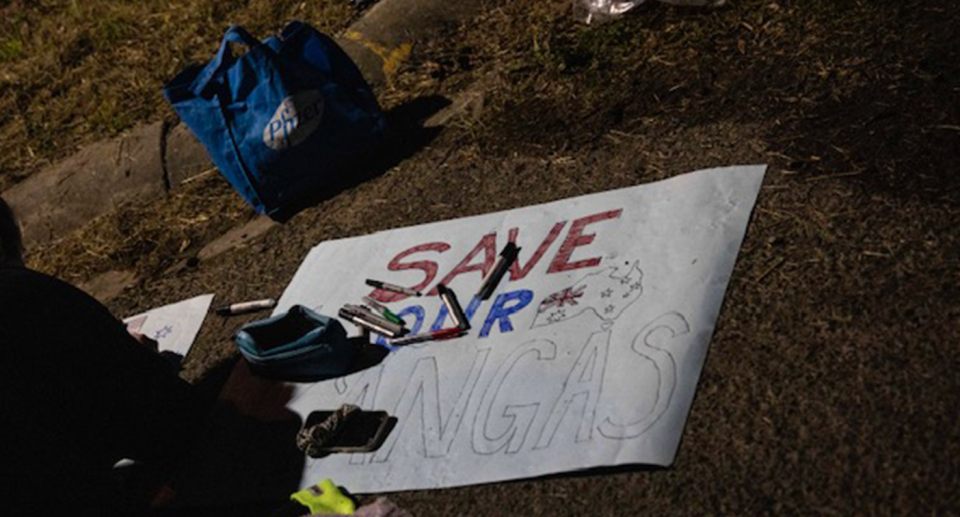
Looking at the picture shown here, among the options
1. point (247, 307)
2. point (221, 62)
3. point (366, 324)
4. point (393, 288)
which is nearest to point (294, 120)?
point (221, 62)

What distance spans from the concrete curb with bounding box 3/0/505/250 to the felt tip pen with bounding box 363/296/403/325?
123cm

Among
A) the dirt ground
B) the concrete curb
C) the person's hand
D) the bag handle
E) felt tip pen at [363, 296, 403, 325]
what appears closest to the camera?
the dirt ground

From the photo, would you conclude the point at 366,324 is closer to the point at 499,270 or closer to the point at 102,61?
the point at 499,270

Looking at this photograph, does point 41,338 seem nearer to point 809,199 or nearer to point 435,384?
point 435,384

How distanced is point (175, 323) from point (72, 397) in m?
0.79

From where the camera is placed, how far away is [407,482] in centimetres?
215

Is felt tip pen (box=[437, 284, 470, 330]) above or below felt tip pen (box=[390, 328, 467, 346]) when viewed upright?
above

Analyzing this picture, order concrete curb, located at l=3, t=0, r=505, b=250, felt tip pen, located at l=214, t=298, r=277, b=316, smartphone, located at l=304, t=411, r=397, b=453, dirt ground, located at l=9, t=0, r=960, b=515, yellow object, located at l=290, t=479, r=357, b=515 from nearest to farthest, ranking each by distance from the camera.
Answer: dirt ground, located at l=9, t=0, r=960, b=515
yellow object, located at l=290, t=479, r=357, b=515
smartphone, located at l=304, t=411, r=397, b=453
felt tip pen, located at l=214, t=298, r=277, b=316
concrete curb, located at l=3, t=0, r=505, b=250

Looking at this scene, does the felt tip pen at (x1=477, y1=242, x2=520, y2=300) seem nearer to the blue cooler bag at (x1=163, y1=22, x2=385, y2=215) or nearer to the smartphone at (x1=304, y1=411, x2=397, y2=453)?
the smartphone at (x1=304, y1=411, x2=397, y2=453)

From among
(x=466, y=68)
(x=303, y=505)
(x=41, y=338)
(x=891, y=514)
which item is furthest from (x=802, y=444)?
(x=466, y=68)

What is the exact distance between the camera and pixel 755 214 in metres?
2.34

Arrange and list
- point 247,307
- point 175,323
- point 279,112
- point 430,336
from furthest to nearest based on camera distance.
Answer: point 279,112 → point 175,323 → point 247,307 → point 430,336

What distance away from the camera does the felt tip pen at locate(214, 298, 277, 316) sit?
2.85 metres

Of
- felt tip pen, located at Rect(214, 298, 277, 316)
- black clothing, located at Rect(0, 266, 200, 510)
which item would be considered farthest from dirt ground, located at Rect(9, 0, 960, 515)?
black clothing, located at Rect(0, 266, 200, 510)
